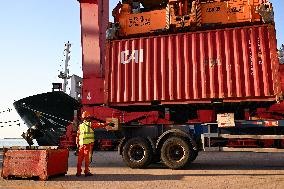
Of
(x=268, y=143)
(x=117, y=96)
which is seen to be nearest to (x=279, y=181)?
(x=268, y=143)

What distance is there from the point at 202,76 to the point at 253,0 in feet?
10.5

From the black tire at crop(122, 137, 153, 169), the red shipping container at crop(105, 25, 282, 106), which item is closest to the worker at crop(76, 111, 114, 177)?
the black tire at crop(122, 137, 153, 169)

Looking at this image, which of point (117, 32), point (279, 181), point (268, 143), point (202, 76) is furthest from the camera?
point (117, 32)

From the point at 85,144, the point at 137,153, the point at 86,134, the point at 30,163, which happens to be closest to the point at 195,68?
the point at 137,153

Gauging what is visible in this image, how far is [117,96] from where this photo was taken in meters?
9.80

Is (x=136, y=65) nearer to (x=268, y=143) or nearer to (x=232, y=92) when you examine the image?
(x=232, y=92)

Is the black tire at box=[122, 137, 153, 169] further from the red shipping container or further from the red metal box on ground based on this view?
the red metal box on ground

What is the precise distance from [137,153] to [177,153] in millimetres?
1232

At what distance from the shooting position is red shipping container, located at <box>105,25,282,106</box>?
339 inches

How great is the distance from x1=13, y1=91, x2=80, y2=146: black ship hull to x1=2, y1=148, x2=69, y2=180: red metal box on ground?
15.1 m

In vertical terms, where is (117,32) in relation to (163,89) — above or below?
above

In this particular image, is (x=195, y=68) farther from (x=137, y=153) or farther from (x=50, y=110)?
(x=50, y=110)

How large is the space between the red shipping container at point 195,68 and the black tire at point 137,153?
138 cm

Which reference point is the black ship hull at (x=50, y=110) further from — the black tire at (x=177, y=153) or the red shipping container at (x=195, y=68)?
the black tire at (x=177, y=153)
